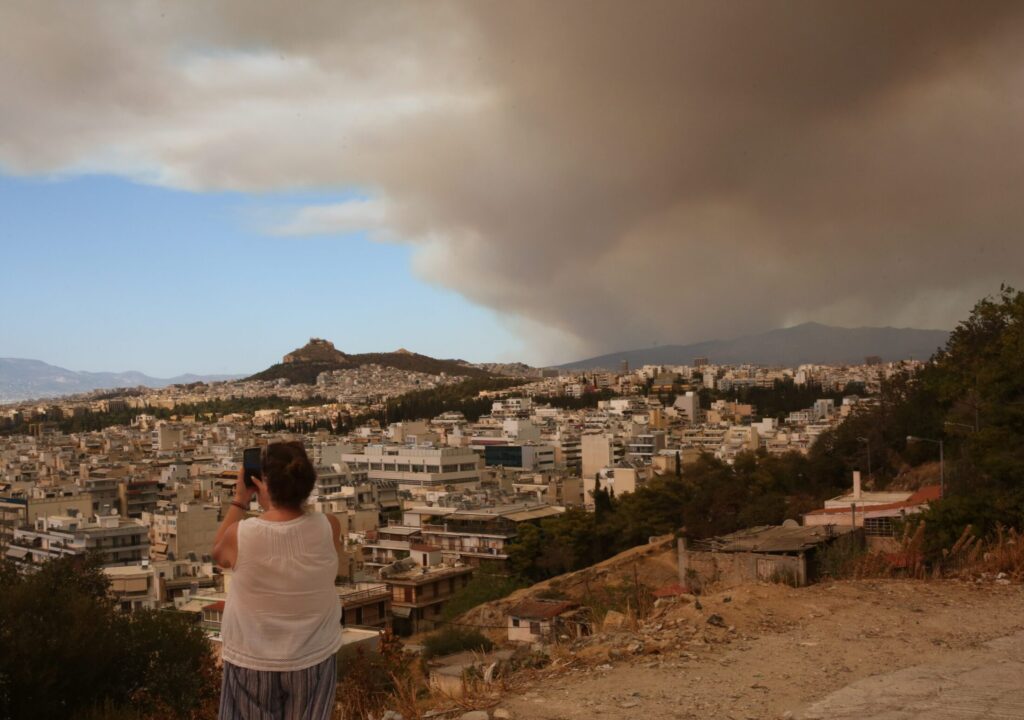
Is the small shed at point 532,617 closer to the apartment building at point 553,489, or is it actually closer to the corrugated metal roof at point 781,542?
the corrugated metal roof at point 781,542

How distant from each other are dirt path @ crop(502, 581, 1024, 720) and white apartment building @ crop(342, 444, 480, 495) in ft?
130

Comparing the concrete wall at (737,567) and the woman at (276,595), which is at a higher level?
the woman at (276,595)

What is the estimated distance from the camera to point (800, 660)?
4.65m

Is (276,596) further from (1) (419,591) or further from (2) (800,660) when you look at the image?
(1) (419,591)

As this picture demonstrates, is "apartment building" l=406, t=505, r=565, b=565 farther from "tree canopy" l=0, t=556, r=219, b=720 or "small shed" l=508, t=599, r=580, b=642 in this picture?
"tree canopy" l=0, t=556, r=219, b=720

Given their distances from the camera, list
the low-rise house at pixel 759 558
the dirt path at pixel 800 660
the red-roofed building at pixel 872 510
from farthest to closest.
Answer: the red-roofed building at pixel 872 510 < the low-rise house at pixel 759 558 < the dirt path at pixel 800 660

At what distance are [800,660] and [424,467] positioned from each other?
1727 inches

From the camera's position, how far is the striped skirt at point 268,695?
2.66 metres

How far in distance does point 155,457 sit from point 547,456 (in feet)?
90.8

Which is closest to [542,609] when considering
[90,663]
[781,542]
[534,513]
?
[781,542]

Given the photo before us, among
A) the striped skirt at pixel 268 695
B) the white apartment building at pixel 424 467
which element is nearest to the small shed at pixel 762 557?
the striped skirt at pixel 268 695

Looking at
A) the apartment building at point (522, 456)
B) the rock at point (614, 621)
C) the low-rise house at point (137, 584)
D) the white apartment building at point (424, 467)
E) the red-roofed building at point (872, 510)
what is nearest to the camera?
the rock at point (614, 621)

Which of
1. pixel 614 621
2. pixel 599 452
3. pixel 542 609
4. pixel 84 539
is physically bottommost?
pixel 84 539

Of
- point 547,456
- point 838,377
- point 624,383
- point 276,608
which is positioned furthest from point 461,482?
point 838,377
